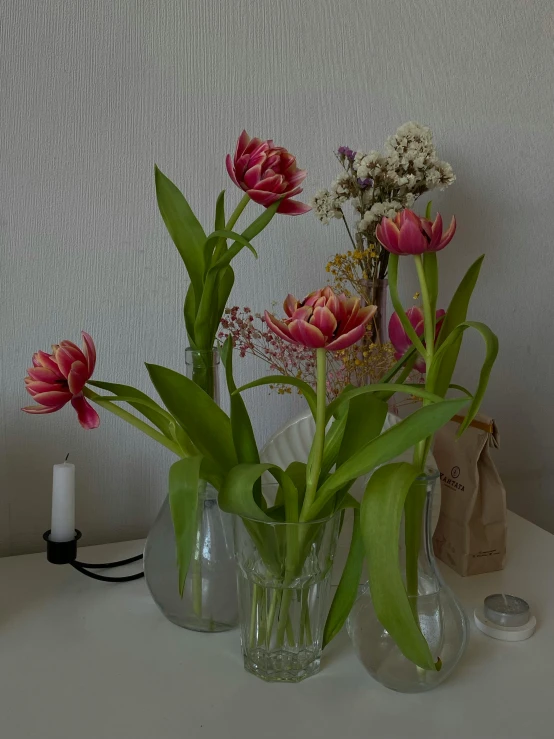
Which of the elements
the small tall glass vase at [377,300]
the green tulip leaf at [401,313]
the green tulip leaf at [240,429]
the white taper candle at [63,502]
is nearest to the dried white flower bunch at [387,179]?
the small tall glass vase at [377,300]

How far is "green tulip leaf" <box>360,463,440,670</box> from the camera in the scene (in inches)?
21.6

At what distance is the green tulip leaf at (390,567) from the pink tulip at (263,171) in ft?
0.83

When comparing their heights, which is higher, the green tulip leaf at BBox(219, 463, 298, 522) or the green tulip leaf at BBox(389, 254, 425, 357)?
the green tulip leaf at BBox(389, 254, 425, 357)

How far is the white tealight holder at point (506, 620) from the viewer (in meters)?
0.71

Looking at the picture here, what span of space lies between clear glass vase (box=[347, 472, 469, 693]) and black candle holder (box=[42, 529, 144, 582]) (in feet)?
0.92

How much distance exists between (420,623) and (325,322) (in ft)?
0.91

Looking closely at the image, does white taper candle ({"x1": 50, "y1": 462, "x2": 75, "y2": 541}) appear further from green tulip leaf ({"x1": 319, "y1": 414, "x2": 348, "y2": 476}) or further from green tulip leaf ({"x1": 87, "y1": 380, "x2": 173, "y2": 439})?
green tulip leaf ({"x1": 319, "y1": 414, "x2": 348, "y2": 476})

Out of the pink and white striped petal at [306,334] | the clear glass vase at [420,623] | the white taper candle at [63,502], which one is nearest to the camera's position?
the pink and white striped petal at [306,334]

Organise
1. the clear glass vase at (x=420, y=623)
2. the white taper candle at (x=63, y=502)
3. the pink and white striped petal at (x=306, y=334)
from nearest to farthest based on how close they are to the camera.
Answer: the pink and white striped petal at (x=306, y=334)
the clear glass vase at (x=420, y=623)
the white taper candle at (x=63, y=502)

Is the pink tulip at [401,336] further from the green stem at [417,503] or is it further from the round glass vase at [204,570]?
the round glass vase at [204,570]

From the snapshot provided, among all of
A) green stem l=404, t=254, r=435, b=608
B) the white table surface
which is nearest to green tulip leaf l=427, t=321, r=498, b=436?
green stem l=404, t=254, r=435, b=608

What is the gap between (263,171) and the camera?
630 mm

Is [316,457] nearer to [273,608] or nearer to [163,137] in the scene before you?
[273,608]

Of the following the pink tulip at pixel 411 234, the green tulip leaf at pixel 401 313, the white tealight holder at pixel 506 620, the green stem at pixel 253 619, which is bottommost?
the white tealight holder at pixel 506 620
